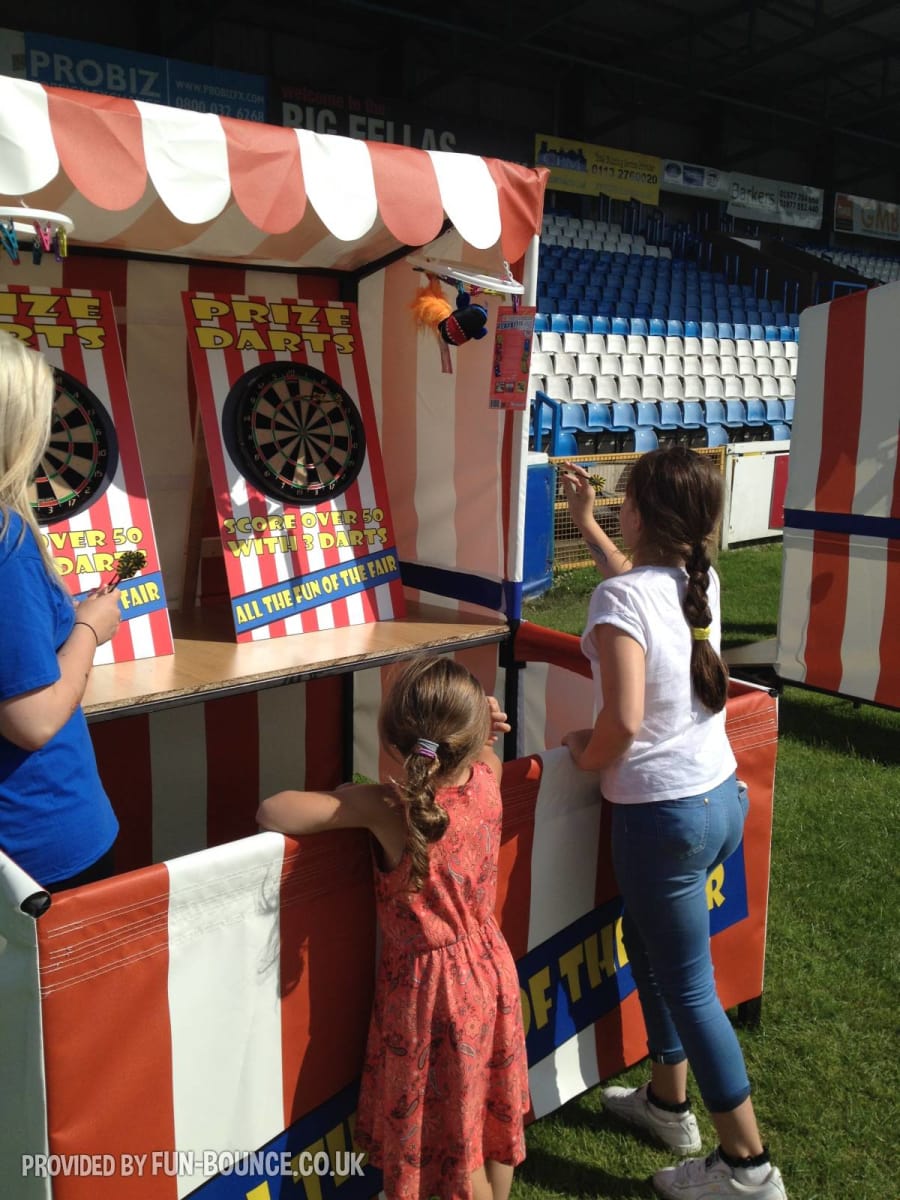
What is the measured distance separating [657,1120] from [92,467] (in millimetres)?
1790

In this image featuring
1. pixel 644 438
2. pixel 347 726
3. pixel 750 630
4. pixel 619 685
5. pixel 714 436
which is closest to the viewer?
pixel 619 685

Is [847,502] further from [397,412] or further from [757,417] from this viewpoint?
[757,417]

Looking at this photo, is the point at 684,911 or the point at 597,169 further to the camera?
the point at 597,169

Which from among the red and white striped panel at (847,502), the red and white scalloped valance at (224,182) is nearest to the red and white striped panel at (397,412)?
the red and white scalloped valance at (224,182)

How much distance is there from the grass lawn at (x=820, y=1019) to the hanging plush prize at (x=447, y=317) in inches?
69.4

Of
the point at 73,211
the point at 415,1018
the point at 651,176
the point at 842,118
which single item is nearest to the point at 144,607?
the point at 73,211

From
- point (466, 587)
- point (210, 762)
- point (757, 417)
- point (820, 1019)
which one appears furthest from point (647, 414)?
point (820, 1019)

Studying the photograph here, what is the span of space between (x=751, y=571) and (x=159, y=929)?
23.3ft

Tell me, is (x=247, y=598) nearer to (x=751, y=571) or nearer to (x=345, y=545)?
(x=345, y=545)

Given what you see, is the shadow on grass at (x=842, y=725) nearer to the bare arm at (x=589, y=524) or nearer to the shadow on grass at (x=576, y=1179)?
the bare arm at (x=589, y=524)

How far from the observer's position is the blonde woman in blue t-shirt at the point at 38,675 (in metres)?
1.26

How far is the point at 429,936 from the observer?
58.6 inches

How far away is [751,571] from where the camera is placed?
7828 mm

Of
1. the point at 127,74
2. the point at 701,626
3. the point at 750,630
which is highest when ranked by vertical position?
the point at 127,74
